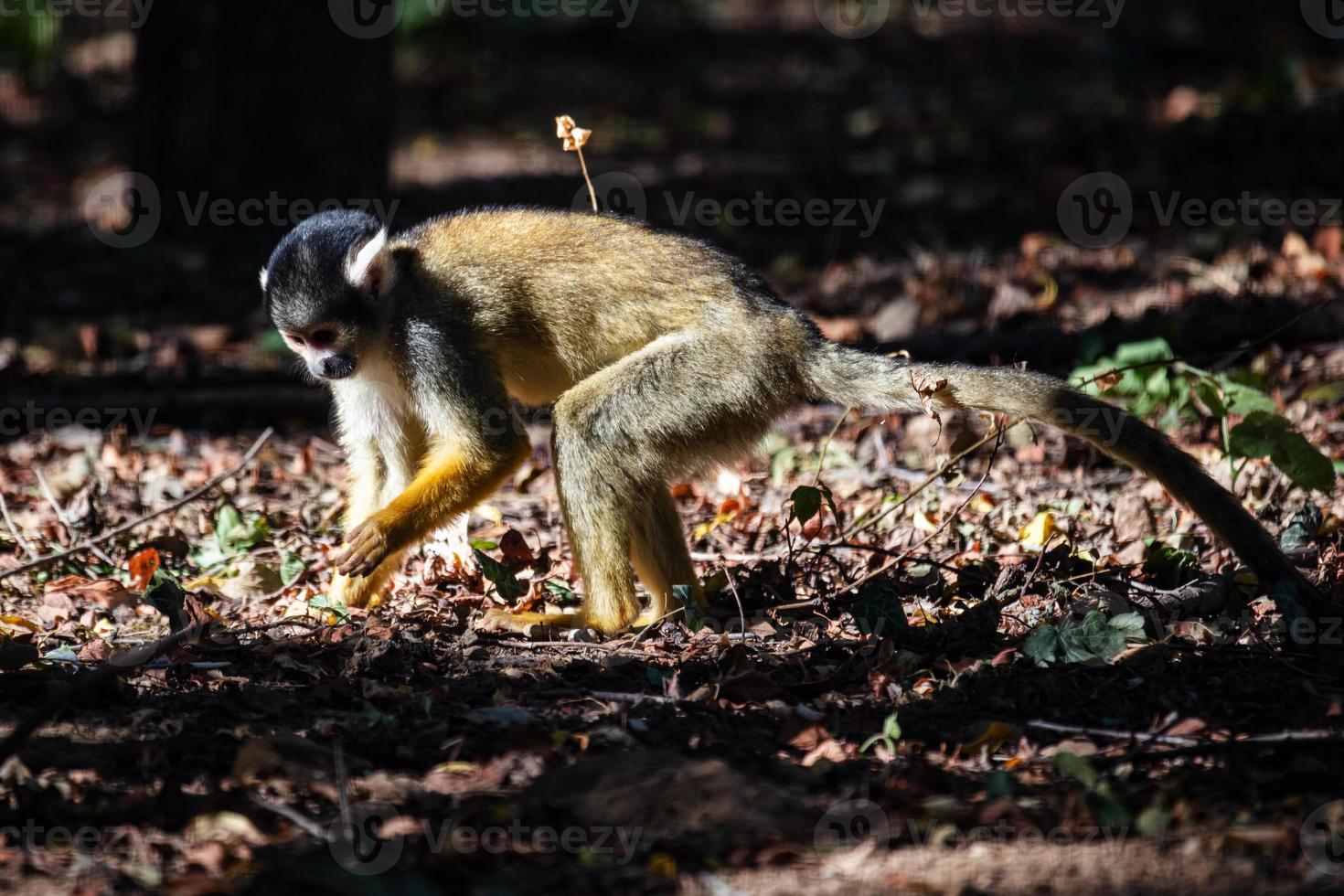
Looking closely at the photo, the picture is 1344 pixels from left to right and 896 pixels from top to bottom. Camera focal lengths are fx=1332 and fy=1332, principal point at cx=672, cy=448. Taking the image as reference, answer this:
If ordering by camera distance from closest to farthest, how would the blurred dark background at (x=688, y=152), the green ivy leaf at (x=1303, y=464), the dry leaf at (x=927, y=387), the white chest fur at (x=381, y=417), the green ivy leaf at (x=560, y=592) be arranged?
the dry leaf at (x=927, y=387) < the green ivy leaf at (x=1303, y=464) < the white chest fur at (x=381, y=417) < the green ivy leaf at (x=560, y=592) < the blurred dark background at (x=688, y=152)

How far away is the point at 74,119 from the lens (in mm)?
11234

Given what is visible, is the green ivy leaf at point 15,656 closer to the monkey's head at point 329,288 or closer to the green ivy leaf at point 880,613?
the monkey's head at point 329,288

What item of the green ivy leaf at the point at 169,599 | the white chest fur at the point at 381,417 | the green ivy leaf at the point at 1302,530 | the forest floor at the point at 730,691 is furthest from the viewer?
the white chest fur at the point at 381,417

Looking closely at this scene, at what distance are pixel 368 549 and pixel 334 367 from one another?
0.63 m

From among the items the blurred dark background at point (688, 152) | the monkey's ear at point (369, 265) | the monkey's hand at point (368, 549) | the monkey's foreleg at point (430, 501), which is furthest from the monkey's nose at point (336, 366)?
the blurred dark background at point (688, 152)

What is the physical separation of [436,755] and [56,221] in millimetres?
7223

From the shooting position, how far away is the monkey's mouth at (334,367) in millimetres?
4242

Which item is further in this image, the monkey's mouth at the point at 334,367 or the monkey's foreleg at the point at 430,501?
the monkey's mouth at the point at 334,367

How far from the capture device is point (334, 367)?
4.24m

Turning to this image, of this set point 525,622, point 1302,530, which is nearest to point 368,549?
point 525,622

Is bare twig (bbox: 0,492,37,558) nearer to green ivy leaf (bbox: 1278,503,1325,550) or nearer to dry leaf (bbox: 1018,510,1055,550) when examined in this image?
dry leaf (bbox: 1018,510,1055,550)

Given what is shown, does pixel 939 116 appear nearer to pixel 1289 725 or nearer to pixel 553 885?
pixel 1289 725

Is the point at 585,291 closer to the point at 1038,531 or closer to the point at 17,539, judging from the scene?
the point at 1038,531

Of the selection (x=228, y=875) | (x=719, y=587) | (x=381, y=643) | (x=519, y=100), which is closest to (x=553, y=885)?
(x=228, y=875)
